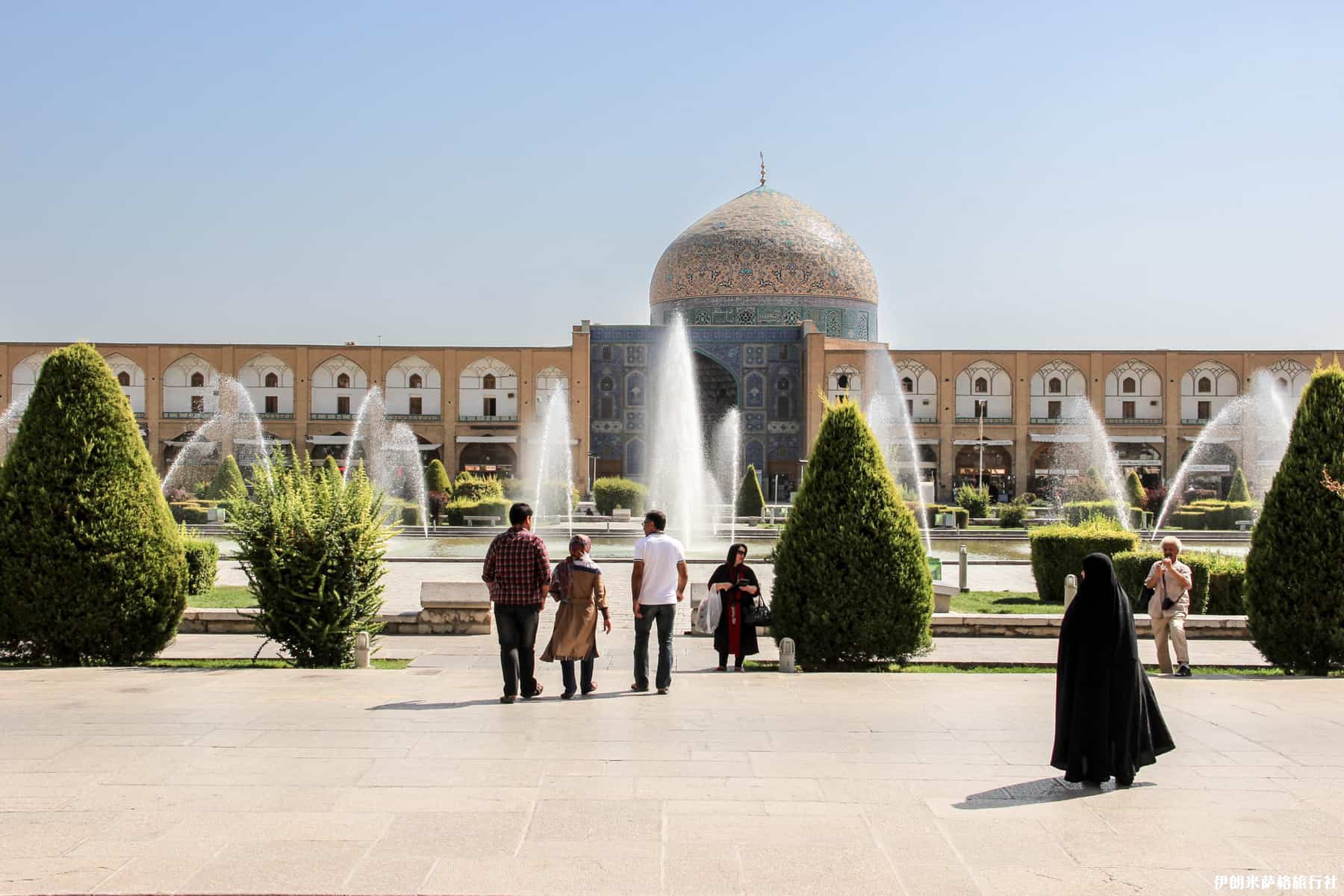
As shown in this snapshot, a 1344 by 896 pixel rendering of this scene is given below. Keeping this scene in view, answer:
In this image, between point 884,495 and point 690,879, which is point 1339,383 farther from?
point 690,879

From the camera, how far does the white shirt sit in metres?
6.30

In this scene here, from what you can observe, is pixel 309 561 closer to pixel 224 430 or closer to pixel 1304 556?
pixel 1304 556

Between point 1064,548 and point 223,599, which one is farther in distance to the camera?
point 1064,548

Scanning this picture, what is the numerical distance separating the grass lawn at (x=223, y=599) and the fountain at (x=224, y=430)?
2377 centimetres

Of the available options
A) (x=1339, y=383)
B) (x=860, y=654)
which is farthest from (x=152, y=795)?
(x=1339, y=383)

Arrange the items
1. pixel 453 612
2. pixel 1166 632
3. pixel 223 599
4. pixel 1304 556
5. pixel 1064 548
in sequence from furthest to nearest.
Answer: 1. pixel 1064 548
2. pixel 223 599
3. pixel 453 612
4. pixel 1166 632
5. pixel 1304 556

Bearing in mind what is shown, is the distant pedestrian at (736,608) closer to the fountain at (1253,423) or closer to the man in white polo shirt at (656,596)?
the man in white polo shirt at (656,596)

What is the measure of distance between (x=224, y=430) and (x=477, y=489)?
13197 mm

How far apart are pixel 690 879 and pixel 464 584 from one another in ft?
21.3

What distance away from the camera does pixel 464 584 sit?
31.6 ft

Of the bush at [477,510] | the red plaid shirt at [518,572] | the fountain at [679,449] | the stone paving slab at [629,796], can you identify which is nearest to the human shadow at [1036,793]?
the stone paving slab at [629,796]

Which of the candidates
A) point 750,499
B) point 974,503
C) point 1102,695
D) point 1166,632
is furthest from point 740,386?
point 1102,695

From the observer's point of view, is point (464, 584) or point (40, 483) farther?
point (464, 584)

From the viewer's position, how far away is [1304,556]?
764 cm
